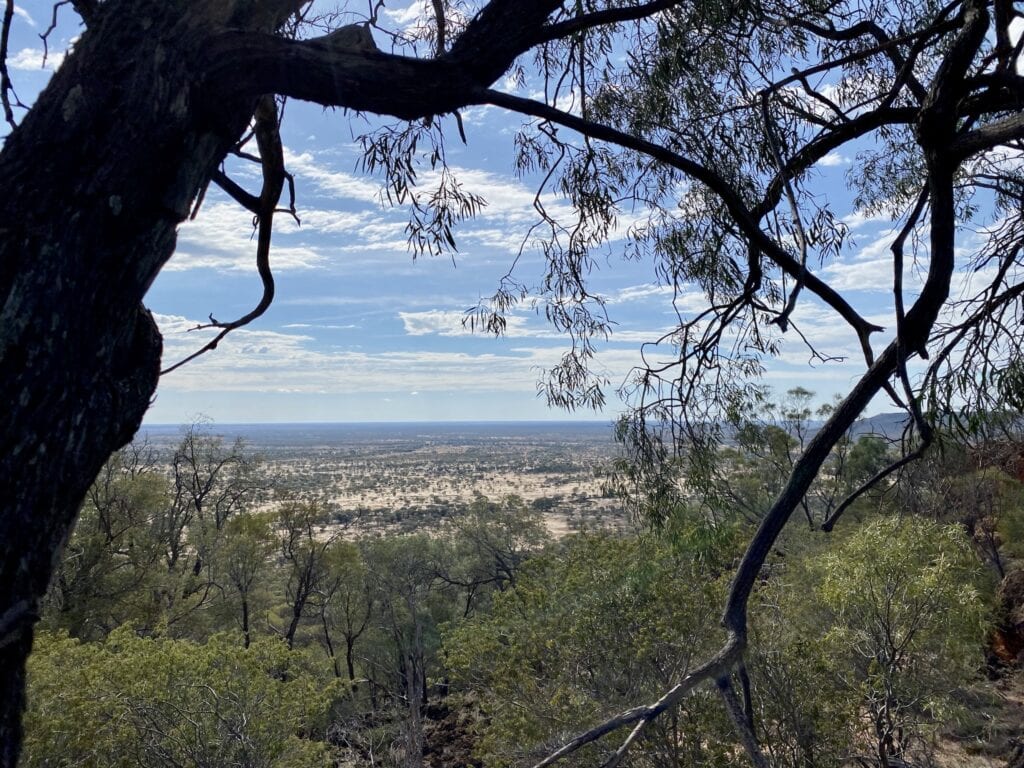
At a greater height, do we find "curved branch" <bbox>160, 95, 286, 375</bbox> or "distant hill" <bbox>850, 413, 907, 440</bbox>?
"curved branch" <bbox>160, 95, 286, 375</bbox>

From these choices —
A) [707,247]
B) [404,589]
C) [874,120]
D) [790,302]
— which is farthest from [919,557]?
[404,589]

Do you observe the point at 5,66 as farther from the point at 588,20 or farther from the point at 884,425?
the point at 884,425

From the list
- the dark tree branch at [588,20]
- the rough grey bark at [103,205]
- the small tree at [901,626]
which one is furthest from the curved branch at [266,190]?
the small tree at [901,626]

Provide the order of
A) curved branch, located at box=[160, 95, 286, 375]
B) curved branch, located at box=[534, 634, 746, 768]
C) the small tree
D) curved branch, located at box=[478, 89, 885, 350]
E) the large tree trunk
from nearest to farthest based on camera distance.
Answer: the large tree trunk, curved branch, located at box=[534, 634, 746, 768], curved branch, located at box=[478, 89, 885, 350], curved branch, located at box=[160, 95, 286, 375], the small tree

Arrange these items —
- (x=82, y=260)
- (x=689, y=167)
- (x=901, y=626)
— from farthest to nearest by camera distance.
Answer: (x=901, y=626)
(x=689, y=167)
(x=82, y=260)

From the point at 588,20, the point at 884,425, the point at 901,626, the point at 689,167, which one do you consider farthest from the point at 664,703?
the point at 901,626

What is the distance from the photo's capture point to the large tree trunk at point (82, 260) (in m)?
1.14

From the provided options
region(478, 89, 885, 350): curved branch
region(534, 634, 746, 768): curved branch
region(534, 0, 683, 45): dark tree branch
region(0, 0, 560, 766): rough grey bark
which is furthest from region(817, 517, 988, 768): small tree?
region(0, 0, 560, 766): rough grey bark

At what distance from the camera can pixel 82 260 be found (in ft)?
4.01

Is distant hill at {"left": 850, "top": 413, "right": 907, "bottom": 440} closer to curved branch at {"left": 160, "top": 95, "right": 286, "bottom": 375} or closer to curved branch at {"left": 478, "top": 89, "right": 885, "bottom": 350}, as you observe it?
curved branch at {"left": 478, "top": 89, "right": 885, "bottom": 350}

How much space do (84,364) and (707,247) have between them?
2.58 meters

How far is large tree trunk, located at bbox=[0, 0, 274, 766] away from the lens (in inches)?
45.0

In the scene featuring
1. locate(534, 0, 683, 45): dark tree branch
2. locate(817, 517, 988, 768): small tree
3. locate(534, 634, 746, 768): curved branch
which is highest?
locate(534, 0, 683, 45): dark tree branch

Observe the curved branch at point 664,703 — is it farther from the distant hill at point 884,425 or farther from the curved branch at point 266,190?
the curved branch at point 266,190
